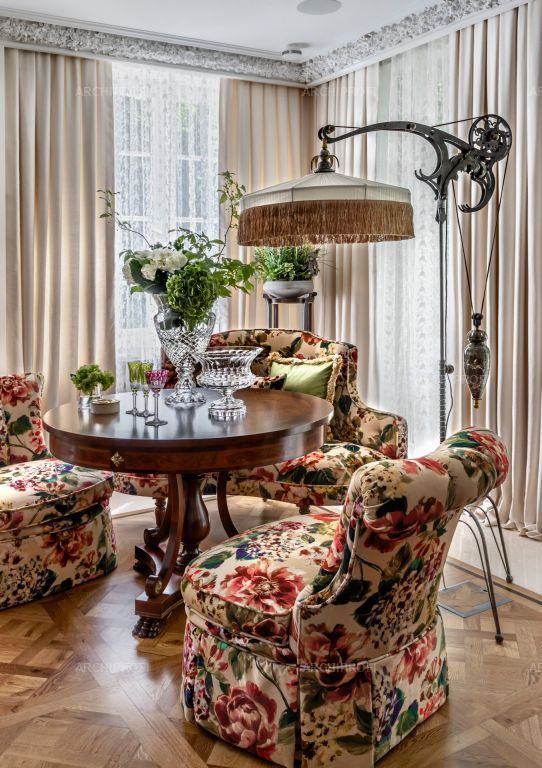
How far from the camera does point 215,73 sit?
4590 mm

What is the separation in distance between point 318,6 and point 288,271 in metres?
1.47

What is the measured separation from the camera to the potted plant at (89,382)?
9.31 ft

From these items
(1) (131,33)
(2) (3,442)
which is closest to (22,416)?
(2) (3,442)

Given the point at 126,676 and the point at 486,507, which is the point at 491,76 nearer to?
the point at 486,507

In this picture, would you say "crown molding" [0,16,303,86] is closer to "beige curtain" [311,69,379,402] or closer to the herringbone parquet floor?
"beige curtain" [311,69,379,402]

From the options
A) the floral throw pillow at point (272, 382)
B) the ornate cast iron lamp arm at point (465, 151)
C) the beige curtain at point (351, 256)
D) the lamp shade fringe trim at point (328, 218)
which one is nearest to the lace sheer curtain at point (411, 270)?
the beige curtain at point (351, 256)

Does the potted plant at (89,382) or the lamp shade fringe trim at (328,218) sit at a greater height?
the lamp shade fringe trim at (328,218)

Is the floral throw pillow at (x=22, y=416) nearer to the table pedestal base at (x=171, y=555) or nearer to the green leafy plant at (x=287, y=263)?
the table pedestal base at (x=171, y=555)

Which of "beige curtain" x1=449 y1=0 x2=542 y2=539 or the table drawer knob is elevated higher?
"beige curtain" x1=449 y1=0 x2=542 y2=539

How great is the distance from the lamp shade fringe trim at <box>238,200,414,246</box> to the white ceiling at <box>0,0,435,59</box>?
6.43 feet

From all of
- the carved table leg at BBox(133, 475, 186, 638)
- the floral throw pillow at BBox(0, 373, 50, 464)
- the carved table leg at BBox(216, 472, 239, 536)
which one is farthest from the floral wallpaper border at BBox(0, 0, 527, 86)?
the carved table leg at BBox(133, 475, 186, 638)

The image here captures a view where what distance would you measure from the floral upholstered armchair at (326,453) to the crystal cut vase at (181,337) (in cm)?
49

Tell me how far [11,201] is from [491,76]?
2667 mm

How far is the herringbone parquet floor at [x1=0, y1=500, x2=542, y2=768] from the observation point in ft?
6.31
